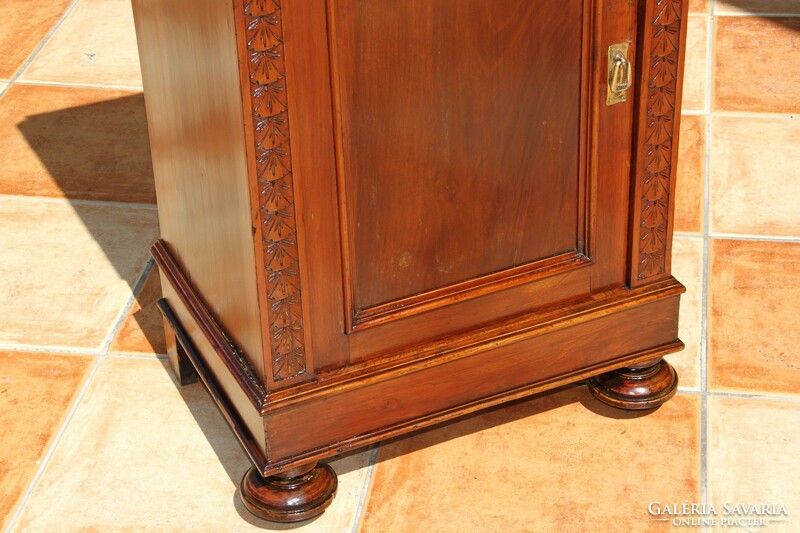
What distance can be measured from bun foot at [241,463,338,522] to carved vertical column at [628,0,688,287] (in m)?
0.59

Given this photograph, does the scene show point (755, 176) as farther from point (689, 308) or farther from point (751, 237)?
point (689, 308)

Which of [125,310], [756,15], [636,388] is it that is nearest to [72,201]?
[125,310]

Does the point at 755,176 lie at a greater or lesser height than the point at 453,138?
lesser

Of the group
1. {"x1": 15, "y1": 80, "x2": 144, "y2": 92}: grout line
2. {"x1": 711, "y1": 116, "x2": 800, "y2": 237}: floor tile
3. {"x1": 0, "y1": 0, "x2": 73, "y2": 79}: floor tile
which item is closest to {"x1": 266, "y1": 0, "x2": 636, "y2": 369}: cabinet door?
{"x1": 711, "y1": 116, "x2": 800, "y2": 237}: floor tile

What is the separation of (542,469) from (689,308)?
55 centimetres

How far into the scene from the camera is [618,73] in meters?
1.75

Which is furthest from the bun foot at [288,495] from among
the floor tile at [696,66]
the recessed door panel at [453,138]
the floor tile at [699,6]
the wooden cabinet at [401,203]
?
the floor tile at [699,6]

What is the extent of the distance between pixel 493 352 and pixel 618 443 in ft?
Answer: 1.01

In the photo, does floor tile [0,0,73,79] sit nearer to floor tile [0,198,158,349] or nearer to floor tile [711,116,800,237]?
floor tile [0,198,158,349]

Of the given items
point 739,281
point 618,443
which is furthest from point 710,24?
point 618,443

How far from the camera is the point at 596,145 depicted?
180 centimetres

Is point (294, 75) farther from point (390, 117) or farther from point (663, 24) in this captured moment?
point (663, 24)

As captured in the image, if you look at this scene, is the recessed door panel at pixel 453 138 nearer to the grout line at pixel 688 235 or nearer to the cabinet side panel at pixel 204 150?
the cabinet side panel at pixel 204 150

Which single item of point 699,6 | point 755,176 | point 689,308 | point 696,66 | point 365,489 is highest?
point 699,6
